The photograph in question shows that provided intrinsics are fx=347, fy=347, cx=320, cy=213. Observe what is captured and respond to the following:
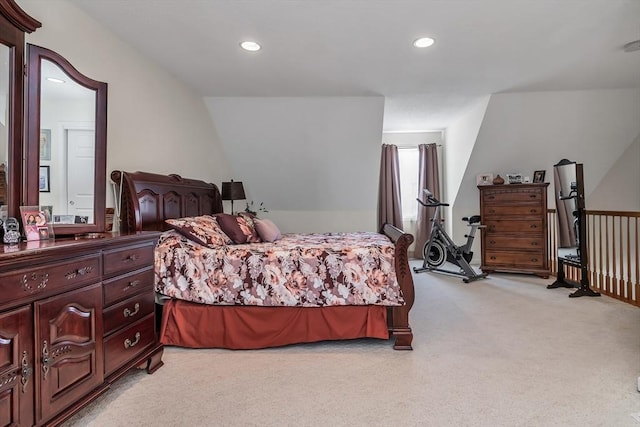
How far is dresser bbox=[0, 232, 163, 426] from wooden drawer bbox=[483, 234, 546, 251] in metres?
4.66

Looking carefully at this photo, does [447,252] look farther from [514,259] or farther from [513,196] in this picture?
[513,196]

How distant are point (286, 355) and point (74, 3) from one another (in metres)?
2.79

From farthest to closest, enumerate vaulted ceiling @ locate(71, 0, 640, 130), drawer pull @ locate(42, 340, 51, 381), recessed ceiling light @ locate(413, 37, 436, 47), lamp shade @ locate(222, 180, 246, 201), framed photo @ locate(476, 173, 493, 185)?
1. framed photo @ locate(476, 173, 493, 185)
2. lamp shade @ locate(222, 180, 246, 201)
3. recessed ceiling light @ locate(413, 37, 436, 47)
4. vaulted ceiling @ locate(71, 0, 640, 130)
5. drawer pull @ locate(42, 340, 51, 381)

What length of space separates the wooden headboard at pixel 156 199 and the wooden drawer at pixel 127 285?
2.25ft

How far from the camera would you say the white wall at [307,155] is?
4430mm

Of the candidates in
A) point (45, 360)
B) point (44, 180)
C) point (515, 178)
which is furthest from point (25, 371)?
point (515, 178)

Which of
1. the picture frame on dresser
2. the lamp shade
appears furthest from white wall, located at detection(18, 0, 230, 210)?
the picture frame on dresser

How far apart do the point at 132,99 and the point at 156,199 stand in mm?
862

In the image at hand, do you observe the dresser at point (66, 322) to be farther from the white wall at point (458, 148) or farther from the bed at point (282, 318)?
the white wall at point (458, 148)

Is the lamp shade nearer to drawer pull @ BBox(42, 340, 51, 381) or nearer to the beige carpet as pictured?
the beige carpet

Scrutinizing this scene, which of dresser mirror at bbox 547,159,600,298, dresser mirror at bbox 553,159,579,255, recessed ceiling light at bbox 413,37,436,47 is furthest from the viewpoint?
dresser mirror at bbox 553,159,579,255

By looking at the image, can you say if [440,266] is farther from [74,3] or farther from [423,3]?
[74,3]

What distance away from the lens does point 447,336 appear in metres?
2.78

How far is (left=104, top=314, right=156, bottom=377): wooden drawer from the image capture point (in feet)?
5.94
